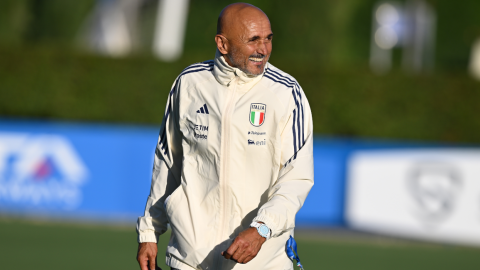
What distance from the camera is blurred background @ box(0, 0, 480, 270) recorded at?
9.77 meters

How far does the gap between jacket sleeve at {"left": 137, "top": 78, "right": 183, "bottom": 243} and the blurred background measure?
4.60m

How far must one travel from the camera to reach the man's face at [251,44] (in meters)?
3.00

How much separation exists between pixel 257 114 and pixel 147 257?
870mm

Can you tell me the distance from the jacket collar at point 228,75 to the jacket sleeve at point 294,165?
204 millimetres

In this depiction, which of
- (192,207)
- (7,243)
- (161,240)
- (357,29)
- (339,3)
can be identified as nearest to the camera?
(192,207)

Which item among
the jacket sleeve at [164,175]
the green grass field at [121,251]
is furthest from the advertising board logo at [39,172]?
the jacket sleeve at [164,175]

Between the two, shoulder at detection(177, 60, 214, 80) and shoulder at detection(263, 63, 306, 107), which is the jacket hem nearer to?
shoulder at detection(177, 60, 214, 80)

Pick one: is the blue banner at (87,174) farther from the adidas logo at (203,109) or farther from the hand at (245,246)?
the hand at (245,246)

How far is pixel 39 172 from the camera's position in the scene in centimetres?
1090

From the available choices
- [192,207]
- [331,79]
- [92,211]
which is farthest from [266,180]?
[331,79]

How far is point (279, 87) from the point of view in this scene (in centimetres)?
304

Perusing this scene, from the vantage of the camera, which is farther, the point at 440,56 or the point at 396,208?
the point at 440,56

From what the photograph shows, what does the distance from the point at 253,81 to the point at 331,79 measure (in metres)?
11.3

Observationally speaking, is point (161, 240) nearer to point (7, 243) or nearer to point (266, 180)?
point (7, 243)
